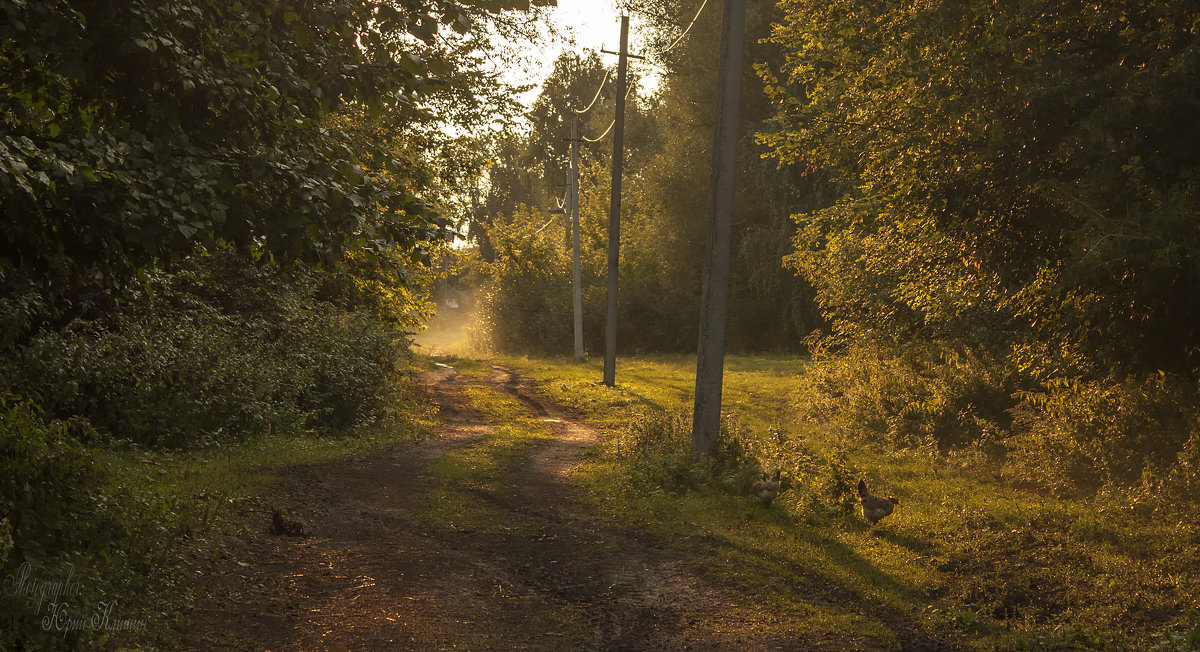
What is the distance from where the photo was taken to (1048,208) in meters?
9.59

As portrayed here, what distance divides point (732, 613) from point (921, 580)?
2.11m

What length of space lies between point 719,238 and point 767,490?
374cm

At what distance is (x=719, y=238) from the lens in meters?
12.4

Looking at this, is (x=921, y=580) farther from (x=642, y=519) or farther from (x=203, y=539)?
(x=203, y=539)

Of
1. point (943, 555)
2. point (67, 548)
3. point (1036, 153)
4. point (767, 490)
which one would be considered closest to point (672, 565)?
point (767, 490)

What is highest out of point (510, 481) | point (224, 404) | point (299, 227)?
point (299, 227)

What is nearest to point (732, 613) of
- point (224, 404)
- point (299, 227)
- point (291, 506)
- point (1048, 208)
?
point (299, 227)

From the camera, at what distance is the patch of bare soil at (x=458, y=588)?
241 inches

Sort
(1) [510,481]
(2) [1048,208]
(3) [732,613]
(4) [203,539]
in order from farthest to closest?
(1) [510,481], (2) [1048,208], (4) [203,539], (3) [732,613]

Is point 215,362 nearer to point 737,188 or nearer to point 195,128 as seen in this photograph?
point 195,128

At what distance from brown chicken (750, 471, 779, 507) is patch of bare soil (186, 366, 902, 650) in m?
1.80

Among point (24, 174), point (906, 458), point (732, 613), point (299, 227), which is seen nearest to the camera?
point (24, 174)

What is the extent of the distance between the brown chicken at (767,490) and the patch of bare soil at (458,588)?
180 centimetres

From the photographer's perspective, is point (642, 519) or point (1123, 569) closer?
point (1123, 569)
